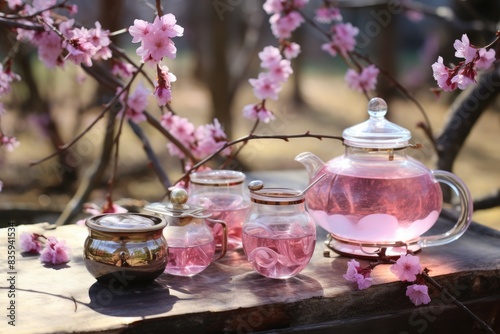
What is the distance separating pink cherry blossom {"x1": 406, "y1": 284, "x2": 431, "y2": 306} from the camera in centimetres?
146

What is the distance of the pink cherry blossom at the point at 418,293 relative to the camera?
1.46 meters

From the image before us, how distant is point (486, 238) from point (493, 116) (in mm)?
7527

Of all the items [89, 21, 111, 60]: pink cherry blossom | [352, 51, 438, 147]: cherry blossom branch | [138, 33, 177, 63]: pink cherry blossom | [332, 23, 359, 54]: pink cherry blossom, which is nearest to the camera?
[138, 33, 177, 63]: pink cherry blossom

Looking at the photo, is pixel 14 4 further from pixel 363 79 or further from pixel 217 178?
pixel 363 79

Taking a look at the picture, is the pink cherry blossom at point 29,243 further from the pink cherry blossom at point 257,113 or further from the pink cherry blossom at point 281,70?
the pink cherry blossom at point 281,70

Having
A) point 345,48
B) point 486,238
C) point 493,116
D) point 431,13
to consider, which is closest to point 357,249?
point 486,238

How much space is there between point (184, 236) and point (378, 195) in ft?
1.35

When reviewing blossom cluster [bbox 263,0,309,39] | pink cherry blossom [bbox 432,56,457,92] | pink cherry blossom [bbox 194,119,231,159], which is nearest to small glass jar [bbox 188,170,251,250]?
pink cherry blossom [bbox 194,119,231,159]

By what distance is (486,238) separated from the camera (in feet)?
6.05

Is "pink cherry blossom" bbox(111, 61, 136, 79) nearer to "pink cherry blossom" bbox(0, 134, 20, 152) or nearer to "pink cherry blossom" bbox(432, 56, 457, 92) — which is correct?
"pink cherry blossom" bbox(0, 134, 20, 152)

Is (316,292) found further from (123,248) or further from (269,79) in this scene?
(269,79)

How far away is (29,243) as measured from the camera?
1.66 meters

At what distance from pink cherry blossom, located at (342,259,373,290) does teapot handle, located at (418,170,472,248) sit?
0.83 ft

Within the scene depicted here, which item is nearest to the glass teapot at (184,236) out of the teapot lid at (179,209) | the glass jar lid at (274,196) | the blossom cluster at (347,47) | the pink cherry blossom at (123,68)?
the teapot lid at (179,209)
